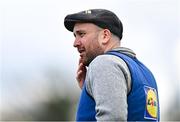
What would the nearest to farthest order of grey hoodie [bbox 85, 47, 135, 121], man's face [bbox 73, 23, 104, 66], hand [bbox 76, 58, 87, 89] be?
grey hoodie [bbox 85, 47, 135, 121], man's face [bbox 73, 23, 104, 66], hand [bbox 76, 58, 87, 89]

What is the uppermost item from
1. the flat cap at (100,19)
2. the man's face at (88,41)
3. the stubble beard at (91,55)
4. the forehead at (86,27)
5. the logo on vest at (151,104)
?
the flat cap at (100,19)

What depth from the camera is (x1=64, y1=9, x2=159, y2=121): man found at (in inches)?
198

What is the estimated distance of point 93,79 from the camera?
513 centimetres

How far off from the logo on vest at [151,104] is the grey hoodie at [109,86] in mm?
204

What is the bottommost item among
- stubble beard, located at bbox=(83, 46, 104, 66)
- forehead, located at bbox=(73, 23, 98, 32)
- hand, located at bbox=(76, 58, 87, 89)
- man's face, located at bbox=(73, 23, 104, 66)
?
hand, located at bbox=(76, 58, 87, 89)

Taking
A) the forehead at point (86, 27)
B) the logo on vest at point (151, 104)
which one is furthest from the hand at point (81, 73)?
the logo on vest at point (151, 104)

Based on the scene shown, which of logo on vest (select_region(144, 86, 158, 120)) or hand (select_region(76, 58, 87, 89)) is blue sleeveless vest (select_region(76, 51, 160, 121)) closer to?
logo on vest (select_region(144, 86, 158, 120))

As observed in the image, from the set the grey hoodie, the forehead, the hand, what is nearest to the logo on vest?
the grey hoodie

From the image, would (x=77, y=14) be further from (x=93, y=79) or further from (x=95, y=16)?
(x=93, y=79)

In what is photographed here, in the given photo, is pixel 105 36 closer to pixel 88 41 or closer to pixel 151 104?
pixel 88 41

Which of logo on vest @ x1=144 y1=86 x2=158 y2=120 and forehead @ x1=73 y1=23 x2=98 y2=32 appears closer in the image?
logo on vest @ x1=144 y1=86 x2=158 y2=120

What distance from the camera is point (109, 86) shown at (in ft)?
16.5

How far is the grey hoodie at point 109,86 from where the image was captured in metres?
4.99

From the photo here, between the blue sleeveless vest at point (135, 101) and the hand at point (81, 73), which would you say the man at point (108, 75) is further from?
the hand at point (81, 73)
